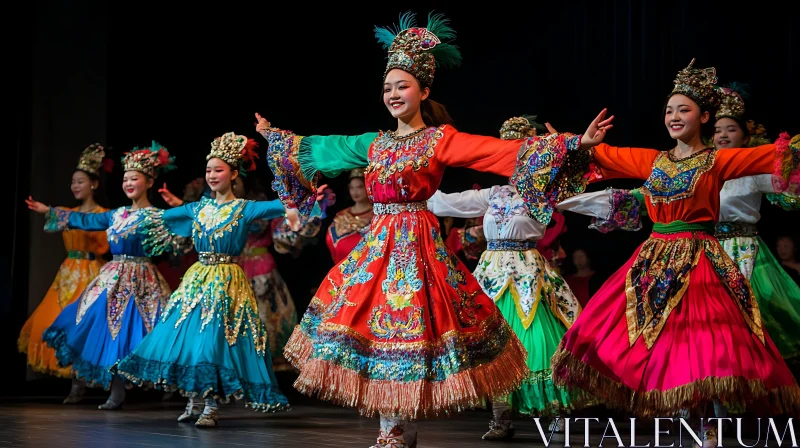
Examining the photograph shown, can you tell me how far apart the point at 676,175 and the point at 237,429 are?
238cm

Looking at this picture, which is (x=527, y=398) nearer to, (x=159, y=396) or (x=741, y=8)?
(x=741, y=8)

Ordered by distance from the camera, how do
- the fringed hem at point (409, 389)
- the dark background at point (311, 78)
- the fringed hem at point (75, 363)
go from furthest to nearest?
the fringed hem at point (75, 363), the dark background at point (311, 78), the fringed hem at point (409, 389)

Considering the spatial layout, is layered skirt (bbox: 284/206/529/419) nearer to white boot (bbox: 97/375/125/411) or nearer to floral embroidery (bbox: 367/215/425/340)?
floral embroidery (bbox: 367/215/425/340)

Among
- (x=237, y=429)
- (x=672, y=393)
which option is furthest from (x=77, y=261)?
(x=672, y=393)

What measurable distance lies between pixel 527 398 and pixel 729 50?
2.22m

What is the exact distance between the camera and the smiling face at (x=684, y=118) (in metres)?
4.31

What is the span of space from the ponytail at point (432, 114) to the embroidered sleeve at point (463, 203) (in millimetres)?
1327

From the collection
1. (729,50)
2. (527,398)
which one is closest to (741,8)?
(729,50)

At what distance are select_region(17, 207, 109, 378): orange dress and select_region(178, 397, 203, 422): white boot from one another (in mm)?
1649

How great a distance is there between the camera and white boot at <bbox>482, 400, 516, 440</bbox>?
186 inches

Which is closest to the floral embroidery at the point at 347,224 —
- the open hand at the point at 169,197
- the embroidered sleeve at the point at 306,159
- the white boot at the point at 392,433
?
the open hand at the point at 169,197

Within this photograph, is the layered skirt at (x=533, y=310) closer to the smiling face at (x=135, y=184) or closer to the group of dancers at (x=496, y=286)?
the group of dancers at (x=496, y=286)

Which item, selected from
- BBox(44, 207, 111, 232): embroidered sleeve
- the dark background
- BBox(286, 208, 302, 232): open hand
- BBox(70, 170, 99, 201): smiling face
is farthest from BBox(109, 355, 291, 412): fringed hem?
the dark background

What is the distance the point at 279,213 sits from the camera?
5.37 meters
